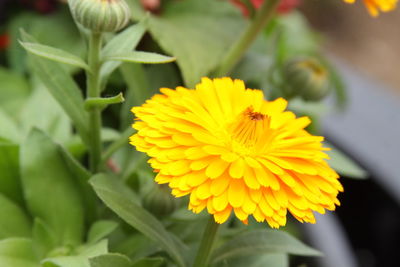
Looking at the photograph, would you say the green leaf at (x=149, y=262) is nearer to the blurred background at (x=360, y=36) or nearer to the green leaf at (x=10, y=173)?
the green leaf at (x=10, y=173)

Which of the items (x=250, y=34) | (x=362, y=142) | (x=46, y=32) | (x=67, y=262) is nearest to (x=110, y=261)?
(x=67, y=262)

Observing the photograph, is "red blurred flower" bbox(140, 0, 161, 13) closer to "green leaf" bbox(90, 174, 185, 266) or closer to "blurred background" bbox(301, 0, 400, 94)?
"green leaf" bbox(90, 174, 185, 266)

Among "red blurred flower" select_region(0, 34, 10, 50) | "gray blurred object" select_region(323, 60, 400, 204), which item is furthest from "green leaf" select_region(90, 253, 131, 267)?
"gray blurred object" select_region(323, 60, 400, 204)

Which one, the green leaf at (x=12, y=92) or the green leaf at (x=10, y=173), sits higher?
the green leaf at (x=10, y=173)

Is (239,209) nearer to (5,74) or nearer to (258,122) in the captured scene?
(258,122)

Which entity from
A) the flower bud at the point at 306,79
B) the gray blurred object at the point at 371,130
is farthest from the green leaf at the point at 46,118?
the gray blurred object at the point at 371,130
